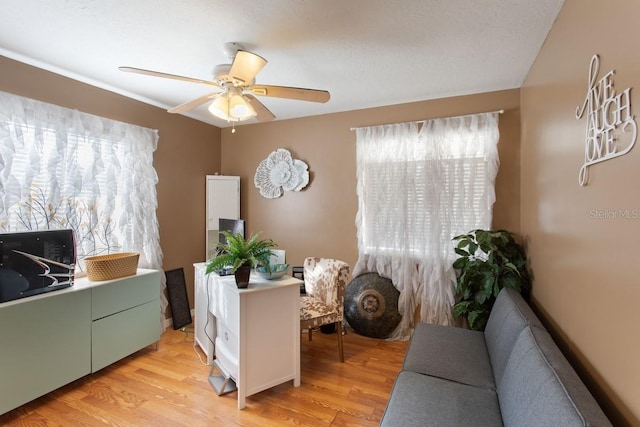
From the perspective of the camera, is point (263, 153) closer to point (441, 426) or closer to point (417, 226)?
point (417, 226)

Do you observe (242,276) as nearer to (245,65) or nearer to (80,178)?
(245,65)

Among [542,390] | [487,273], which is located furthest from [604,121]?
[487,273]

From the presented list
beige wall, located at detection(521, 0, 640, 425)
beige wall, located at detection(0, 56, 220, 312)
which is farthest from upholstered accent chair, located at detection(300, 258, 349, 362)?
beige wall, located at detection(0, 56, 220, 312)

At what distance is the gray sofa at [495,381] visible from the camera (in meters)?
1.02

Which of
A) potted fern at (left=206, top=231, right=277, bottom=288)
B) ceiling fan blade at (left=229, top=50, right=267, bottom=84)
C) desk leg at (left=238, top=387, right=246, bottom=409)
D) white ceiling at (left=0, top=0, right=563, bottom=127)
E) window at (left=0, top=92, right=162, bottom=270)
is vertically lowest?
desk leg at (left=238, top=387, right=246, bottom=409)

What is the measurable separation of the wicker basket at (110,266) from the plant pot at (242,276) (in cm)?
126

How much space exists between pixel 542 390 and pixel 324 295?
1964 millimetres

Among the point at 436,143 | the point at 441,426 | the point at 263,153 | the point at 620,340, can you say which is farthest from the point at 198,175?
the point at 620,340

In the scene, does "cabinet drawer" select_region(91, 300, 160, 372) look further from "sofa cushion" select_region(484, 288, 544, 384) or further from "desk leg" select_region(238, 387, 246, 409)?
"sofa cushion" select_region(484, 288, 544, 384)

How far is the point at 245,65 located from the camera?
175 cm

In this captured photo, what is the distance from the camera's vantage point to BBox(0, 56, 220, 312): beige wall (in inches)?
99.2

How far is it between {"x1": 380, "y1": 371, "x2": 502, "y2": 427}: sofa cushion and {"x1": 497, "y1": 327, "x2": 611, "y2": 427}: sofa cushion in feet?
0.28

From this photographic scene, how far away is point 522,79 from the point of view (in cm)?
265

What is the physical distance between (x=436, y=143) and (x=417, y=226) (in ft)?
2.82
